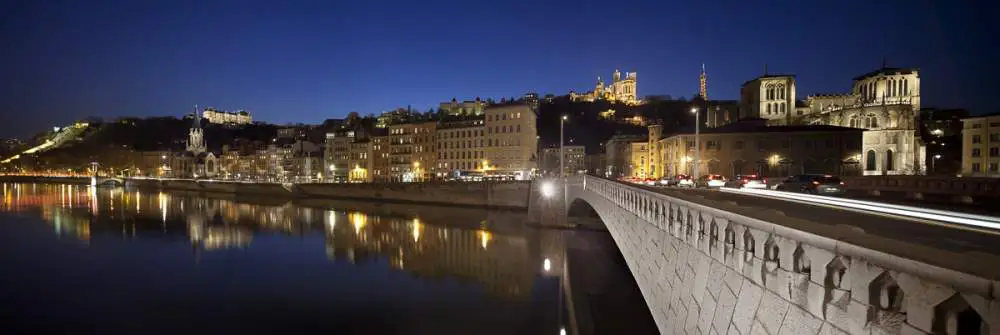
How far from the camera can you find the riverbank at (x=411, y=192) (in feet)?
271

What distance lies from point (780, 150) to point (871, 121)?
30.2 m

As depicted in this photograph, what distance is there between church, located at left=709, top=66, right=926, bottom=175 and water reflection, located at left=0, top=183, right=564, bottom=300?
55.8 m

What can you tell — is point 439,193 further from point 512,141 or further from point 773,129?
point 773,129

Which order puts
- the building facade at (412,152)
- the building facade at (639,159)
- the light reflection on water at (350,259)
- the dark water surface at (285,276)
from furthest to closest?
the building facade at (412,152) < the building facade at (639,159) < the light reflection on water at (350,259) < the dark water surface at (285,276)

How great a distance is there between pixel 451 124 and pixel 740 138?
205 feet

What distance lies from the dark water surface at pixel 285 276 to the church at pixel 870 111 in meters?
60.8

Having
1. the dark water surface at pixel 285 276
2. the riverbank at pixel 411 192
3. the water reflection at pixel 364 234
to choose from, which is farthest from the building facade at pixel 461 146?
the dark water surface at pixel 285 276

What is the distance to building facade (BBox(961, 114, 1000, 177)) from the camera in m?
80.9

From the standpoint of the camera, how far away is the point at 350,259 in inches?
1796

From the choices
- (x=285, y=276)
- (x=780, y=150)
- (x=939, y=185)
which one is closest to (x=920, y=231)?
(x=939, y=185)

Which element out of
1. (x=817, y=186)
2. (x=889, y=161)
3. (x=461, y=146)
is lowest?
(x=817, y=186)

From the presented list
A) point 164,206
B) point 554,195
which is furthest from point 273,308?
point 164,206

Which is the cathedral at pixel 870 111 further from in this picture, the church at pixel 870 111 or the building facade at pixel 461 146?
the building facade at pixel 461 146

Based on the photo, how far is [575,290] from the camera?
1315 inches
